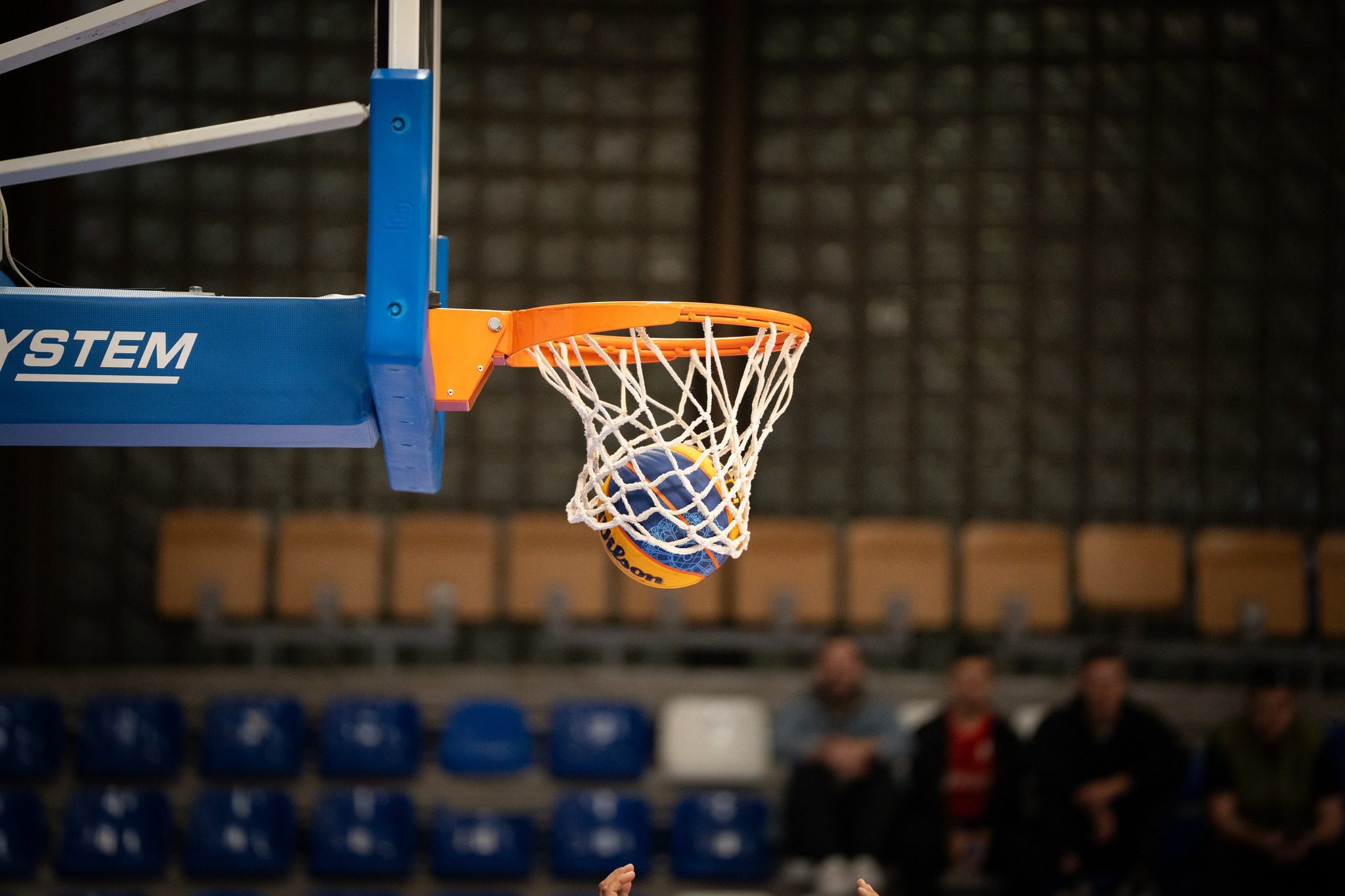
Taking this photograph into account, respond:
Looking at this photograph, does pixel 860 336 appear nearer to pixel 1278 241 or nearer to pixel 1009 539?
pixel 1009 539

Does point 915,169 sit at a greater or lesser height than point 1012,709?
greater

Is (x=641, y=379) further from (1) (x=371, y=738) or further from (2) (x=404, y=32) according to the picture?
(1) (x=371, y=738)

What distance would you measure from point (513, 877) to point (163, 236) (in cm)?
459

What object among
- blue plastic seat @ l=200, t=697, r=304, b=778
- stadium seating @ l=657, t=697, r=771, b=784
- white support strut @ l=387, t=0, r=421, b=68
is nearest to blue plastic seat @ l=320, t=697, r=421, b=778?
blue plastic seat @ l=200, t=697, r=304, b=778

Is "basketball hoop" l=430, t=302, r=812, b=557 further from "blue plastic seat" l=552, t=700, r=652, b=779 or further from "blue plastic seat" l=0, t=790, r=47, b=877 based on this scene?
"blue plastic seat" l=0, t=790, r=47, b=877

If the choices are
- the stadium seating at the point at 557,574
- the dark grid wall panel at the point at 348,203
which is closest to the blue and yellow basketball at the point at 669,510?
the stadium seating at the point at 557,574

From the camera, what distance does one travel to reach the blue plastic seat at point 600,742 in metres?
6.30

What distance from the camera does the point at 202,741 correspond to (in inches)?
250

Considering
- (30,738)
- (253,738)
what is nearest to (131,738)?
(30,738)

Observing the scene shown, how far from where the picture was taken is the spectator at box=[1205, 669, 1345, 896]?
5473mm

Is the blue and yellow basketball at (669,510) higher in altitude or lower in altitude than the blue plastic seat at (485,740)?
higher

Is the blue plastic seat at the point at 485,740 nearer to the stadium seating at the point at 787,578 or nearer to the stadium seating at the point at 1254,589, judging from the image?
the stadium seating at the point at 787,578

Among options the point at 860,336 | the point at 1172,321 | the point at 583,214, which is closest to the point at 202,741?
the point at 583,214

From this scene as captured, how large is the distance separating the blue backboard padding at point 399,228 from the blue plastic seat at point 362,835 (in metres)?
4.38
